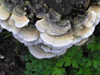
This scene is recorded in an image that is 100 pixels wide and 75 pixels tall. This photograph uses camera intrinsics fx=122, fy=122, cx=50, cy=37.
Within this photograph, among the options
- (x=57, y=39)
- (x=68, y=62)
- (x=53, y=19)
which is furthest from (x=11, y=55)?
(x=53, y=19)

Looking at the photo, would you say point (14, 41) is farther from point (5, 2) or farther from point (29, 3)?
point (29, 3)

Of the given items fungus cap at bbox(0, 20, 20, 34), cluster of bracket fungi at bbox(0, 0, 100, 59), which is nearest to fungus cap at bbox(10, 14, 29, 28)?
cluster of bracket fungi at bbox(0, 0, 100, 59)

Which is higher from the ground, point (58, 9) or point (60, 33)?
point (58, 9)

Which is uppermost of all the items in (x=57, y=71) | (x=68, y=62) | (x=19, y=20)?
(x=19, y=20)

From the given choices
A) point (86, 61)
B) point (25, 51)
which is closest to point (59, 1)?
point (86, 61)

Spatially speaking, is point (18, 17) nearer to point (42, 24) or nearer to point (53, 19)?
point (42, 24)

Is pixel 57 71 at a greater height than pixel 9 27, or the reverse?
pixel 9 27

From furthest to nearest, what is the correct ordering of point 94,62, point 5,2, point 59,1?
point 94,62
point 5,2
point 59,1
